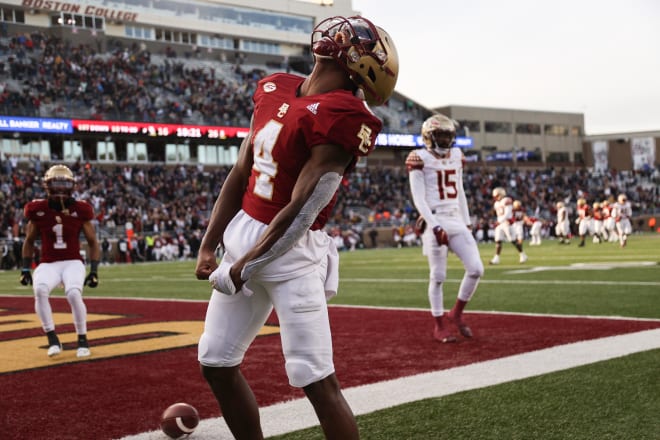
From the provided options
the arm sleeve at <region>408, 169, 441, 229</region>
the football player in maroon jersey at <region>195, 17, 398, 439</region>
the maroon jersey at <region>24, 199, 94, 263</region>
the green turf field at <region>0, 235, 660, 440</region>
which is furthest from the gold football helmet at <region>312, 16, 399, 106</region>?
the maroon jersey at <region>24, 199, 94, 263</region>

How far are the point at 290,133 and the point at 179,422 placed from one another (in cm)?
181

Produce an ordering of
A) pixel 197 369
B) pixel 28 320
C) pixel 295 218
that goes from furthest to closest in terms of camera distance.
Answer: pixel 28 320, pixel 197 369, pixel 295 218

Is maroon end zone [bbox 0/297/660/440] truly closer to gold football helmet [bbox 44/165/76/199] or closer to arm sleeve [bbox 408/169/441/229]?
arm sleeve [bbox 408/169/441/229]

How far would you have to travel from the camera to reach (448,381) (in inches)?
200

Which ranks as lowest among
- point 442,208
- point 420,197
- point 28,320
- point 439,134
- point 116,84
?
point 28,320

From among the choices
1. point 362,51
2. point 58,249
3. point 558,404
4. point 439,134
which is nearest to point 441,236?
point 439,134

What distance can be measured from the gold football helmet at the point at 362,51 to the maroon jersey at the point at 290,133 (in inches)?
5.6

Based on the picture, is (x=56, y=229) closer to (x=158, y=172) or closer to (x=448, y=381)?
(x=448, y=381)

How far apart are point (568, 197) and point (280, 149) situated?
47.8 meters

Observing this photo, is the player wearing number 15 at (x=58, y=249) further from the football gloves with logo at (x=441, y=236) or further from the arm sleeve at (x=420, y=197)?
the football gloves with logo at (x=441, y=236)

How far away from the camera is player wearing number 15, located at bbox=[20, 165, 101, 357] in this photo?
6.77 m

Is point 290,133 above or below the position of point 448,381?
above

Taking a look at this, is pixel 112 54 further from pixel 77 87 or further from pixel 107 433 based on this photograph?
pixel 107 433

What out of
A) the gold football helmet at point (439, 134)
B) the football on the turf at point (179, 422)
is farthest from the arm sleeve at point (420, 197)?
the football on the turf at point (179, 422)
